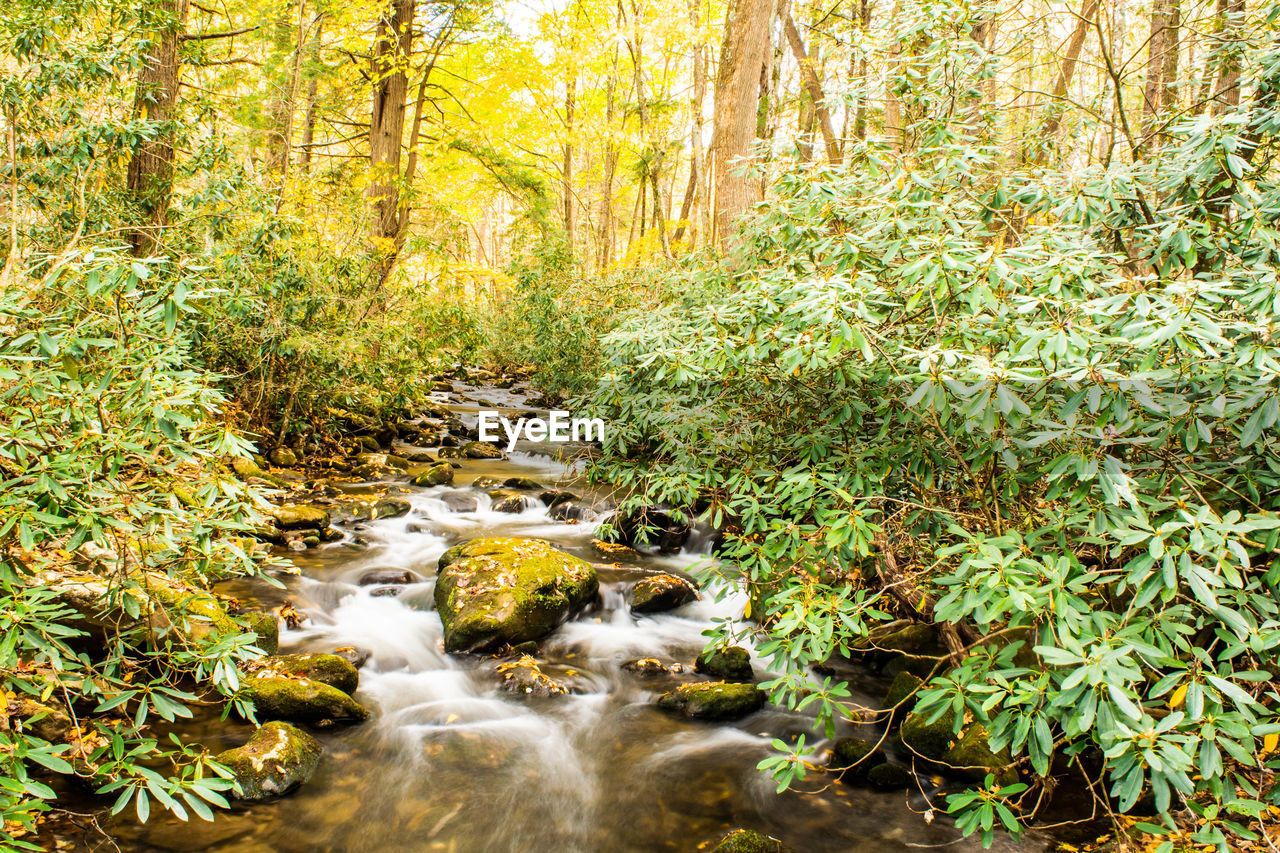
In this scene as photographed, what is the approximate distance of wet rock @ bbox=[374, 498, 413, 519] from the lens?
9062mm

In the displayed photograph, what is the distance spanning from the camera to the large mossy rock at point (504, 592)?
605cm

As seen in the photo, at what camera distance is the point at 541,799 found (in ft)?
14.8

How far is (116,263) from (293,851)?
10.7 feet

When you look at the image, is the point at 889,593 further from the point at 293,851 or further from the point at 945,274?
the point at 293,851

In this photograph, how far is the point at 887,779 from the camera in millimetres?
4348

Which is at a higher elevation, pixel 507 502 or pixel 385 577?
pixel 507 502

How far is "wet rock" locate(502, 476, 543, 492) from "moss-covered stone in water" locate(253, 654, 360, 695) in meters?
5.68

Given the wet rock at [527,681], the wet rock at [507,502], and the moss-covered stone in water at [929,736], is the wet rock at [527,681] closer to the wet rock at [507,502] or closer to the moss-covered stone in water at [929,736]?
the moss-covered stone in water at [929,736]

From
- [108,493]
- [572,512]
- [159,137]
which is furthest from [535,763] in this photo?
[159,137]

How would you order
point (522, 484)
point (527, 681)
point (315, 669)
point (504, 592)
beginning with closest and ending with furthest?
point (315, 669) < point (527, 681) < point (504, 592) < point (522, 484)

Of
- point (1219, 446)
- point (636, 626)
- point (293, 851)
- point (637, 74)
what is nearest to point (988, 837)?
point (1219, 446)

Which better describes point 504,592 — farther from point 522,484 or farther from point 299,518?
point 522,484

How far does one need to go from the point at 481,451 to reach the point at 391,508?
4.55 metres

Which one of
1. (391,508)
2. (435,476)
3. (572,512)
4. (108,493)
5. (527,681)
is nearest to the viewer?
(108,493)
